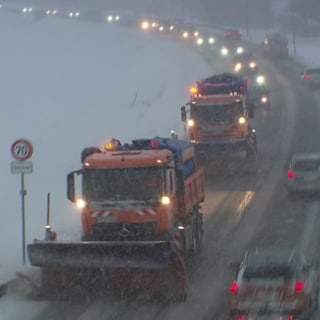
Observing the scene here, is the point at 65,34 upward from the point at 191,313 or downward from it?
upward

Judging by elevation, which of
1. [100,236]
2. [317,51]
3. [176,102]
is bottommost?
[100,236]

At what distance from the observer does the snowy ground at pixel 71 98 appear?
2805 cm

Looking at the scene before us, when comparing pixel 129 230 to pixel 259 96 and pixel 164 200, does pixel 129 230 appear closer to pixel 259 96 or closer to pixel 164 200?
pixel 164 200

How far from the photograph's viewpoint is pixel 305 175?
93.8 feet

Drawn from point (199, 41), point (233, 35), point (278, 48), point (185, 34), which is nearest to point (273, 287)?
point (278, 48)

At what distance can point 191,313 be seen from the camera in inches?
671

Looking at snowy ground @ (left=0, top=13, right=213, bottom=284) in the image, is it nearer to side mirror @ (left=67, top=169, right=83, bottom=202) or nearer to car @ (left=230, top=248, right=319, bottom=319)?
side mirror @ (left=67, top=169, right=83, bottom=202)

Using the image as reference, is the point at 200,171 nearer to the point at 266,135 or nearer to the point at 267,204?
the point at 267,204

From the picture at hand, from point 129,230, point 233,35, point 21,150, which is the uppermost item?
point 233,35

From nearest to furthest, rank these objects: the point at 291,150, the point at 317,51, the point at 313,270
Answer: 1. the point at 313,270
2. the point at 291,150
3. the point at 317,51

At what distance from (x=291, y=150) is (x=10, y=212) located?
16009mm

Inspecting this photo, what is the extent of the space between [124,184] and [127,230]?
0.95m

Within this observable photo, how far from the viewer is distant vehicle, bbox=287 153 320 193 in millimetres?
28484

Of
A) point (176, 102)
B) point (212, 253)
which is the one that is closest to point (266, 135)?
point (176, 102)
